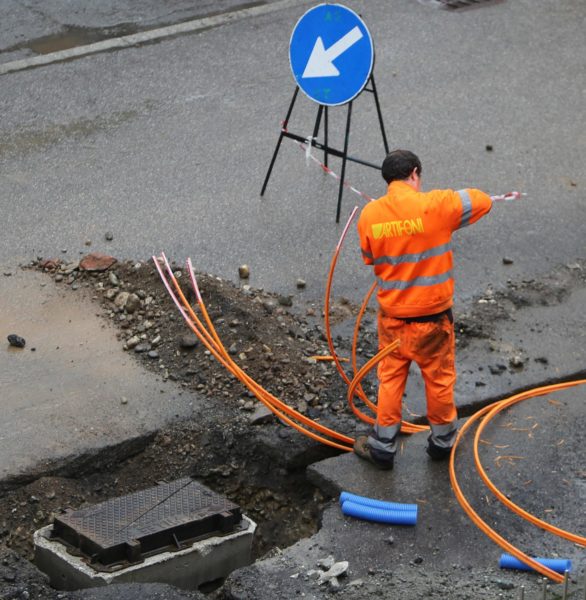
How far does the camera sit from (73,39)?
11656 millimetres

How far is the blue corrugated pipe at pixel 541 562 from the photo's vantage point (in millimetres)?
5605

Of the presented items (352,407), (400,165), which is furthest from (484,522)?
(400,165)

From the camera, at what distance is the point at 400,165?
6.05 metres

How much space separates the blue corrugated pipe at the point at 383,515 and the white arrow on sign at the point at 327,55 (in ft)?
12.0

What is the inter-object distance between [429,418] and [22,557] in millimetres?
2336

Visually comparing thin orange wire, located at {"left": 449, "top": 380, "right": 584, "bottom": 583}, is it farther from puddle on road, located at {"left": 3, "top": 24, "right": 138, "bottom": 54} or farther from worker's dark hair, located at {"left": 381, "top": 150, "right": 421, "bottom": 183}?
puddle on road, located at {"left": 3, "top": 24, "right": 138, "bottom": 54}

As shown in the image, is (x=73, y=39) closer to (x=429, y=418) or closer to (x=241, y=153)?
(x=241, y=153)

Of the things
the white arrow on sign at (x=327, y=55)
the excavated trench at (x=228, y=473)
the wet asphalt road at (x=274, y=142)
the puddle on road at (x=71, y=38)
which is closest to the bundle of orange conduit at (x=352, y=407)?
the excavated trench at (x=228, y=473)

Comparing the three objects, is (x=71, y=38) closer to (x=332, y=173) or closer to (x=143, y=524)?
(x=332, y=173)

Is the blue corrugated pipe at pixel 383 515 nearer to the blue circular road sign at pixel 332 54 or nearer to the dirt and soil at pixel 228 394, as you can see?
the dirt and soil at pixel 228 394

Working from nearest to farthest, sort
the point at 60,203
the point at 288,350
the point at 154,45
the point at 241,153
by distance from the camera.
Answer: the point at 288,350, the point at 60,203, the point at 241,153, the point at 154,45

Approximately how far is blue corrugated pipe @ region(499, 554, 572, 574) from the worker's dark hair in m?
2.07

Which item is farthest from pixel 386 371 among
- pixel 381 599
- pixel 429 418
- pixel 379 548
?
pixel 381 599

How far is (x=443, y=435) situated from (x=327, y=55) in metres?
3.28
